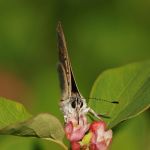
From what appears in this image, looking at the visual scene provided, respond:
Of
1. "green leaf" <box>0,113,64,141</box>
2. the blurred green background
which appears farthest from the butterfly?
the blurred green background

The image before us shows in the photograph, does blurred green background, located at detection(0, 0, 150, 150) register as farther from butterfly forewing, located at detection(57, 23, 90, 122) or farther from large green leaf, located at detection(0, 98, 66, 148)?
large green leaf, located at detection(0, 98, 66, 148)

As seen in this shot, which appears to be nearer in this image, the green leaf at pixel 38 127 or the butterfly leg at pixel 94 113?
the green leaf at pixel 38 127

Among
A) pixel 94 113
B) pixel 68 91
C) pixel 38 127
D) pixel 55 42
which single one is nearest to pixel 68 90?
pixel 68 91

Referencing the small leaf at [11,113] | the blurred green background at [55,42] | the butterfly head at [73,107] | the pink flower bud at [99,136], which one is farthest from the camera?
the blurred green background at [55,42]

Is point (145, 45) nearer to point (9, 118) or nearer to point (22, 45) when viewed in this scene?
point (22, 45)

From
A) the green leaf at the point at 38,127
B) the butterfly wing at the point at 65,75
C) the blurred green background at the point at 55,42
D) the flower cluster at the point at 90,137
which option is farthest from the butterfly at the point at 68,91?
the blurred green background at the point at 55,42

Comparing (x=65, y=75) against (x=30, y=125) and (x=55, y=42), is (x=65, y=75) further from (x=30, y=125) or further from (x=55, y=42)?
(x=55, y=42)

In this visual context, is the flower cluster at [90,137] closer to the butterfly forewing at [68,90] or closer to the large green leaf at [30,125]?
the large green leaf at [30,125]
